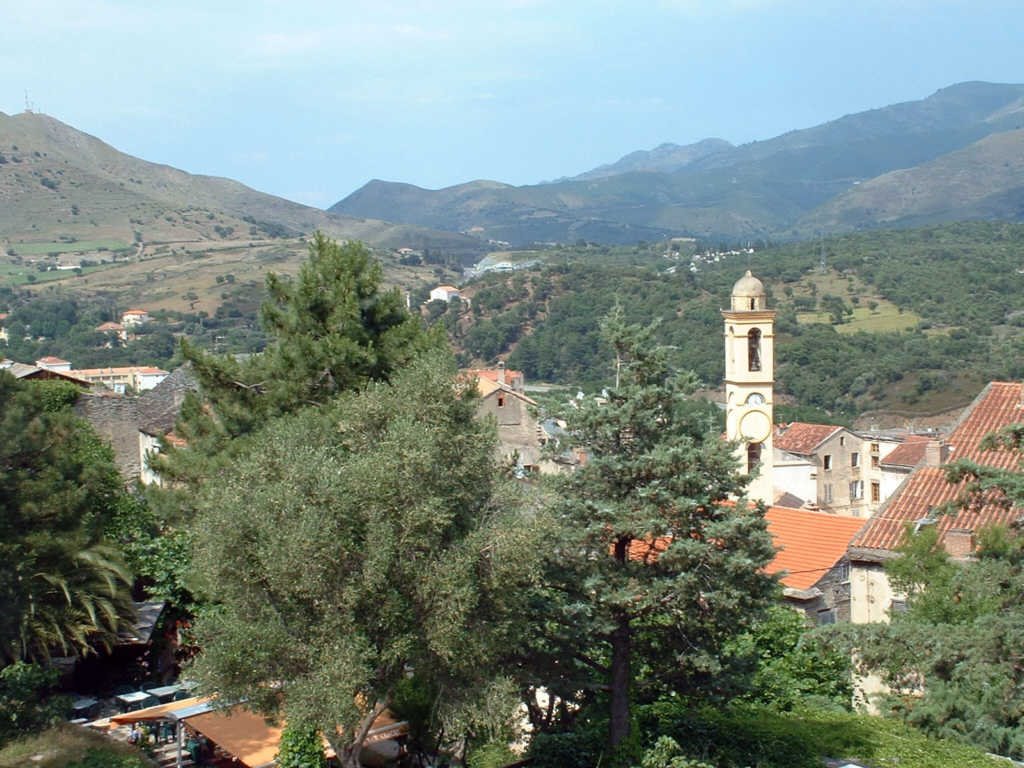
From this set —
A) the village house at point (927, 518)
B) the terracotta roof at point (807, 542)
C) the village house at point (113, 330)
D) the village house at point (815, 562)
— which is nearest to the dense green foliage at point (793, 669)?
the village house at point (927, 518)

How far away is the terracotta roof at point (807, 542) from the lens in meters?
20.7

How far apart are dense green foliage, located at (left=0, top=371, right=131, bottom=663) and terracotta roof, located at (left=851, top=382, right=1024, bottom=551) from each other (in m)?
12.5

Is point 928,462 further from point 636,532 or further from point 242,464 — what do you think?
point 242,464

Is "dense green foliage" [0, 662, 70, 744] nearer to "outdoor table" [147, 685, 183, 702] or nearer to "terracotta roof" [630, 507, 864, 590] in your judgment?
"outdoor table" [147, 685, 183, 702]

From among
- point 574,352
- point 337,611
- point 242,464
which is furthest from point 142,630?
point 574,352

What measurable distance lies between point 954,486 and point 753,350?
8820 mm

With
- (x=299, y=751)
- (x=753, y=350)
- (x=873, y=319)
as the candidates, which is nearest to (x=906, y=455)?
(x=753, y=350)

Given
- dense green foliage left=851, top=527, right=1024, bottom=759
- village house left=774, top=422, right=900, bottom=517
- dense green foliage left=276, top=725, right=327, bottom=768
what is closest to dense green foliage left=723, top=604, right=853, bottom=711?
dense green foliage left=851, top=527, right=1024, bottom=759

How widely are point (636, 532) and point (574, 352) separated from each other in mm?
83204

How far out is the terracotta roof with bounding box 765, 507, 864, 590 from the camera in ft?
67.8

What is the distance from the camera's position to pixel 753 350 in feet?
92.8

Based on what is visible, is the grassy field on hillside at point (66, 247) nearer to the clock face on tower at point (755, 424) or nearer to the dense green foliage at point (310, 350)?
the clock face on tower at point (755, 424)

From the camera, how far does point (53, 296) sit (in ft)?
466

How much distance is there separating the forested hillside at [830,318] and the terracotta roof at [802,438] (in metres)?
25.5
